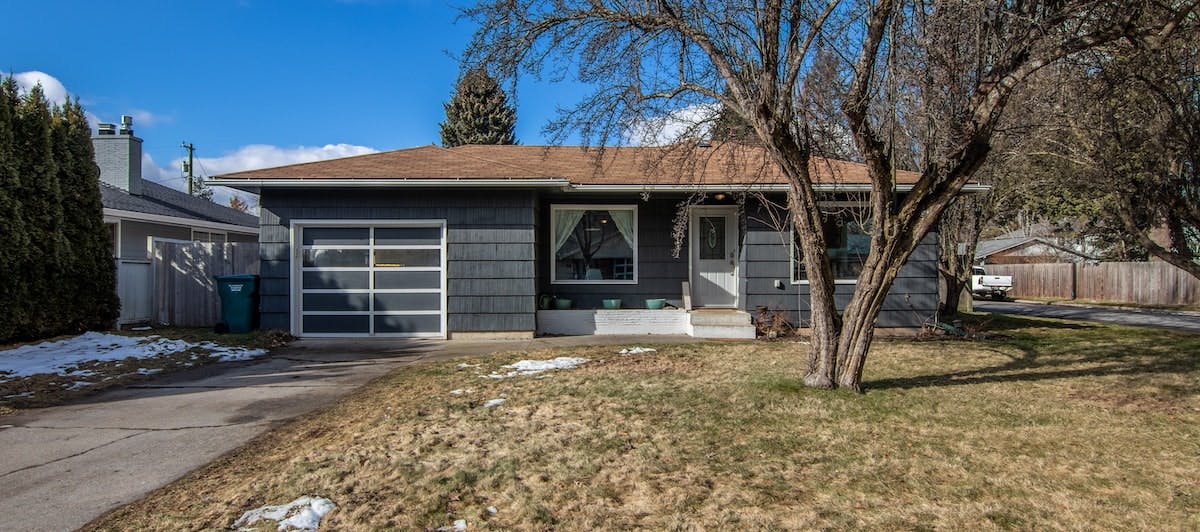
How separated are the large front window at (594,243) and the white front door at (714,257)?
1198 millimetres

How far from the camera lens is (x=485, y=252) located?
416 inches

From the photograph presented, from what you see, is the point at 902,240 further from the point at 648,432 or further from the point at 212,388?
the point at 212,388

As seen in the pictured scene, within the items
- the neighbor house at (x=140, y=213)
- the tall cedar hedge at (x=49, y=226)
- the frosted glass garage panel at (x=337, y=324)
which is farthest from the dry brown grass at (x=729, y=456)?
the neighbor house at (x=140, y=213)

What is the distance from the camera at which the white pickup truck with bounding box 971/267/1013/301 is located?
2892 centimetres

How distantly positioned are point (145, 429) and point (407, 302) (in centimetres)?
562

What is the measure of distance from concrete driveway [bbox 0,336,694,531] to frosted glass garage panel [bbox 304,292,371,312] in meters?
1.75

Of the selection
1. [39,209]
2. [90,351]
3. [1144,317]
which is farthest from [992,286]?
[39,209]

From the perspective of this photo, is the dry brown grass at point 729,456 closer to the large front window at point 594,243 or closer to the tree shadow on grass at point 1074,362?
the tree shadow on grass at point 1074,362

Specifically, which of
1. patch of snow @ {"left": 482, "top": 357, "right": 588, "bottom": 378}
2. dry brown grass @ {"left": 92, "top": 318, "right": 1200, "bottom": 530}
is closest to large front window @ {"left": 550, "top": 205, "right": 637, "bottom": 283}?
patch of snow @ {"left": 482, "top": 357, "right": 588, "bottom": 378}

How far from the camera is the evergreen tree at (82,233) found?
10.1 metres

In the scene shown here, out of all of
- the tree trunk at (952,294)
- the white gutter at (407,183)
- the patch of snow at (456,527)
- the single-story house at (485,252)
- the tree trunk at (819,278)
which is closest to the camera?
the patch of snow at (456,527)

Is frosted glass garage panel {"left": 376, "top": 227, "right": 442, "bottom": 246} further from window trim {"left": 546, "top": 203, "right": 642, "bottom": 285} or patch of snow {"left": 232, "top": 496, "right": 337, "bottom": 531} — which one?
patch of snow {"left": 232, "top": 496, "right": 337, "bottom": 531}

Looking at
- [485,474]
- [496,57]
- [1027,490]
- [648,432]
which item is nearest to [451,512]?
[485,474]

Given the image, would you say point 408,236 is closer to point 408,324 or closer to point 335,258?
point 335,258
